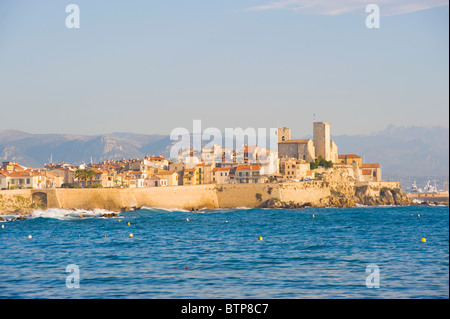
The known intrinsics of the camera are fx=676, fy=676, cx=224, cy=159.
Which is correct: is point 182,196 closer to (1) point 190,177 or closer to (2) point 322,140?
(1) point 190,177

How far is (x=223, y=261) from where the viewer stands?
28531 mm

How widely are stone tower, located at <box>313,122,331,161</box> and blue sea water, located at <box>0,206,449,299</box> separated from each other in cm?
6526

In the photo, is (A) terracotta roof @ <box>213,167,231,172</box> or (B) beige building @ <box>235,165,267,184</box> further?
(A) terracotta roof @ <box>213,167,231,172</box>

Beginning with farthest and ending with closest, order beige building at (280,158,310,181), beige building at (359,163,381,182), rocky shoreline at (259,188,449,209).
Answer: beige building at (359,163,381,182) < beige building at (280,158,310,181) < rocky shoreline at (259,188,449,209)

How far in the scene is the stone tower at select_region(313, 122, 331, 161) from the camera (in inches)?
4523

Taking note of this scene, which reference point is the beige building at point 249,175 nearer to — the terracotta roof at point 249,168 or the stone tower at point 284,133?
the terracotta roof at point 249,168

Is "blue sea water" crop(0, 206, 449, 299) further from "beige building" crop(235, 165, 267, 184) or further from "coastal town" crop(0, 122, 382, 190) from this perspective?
"beige building" crop(235, 165, 267, 184)

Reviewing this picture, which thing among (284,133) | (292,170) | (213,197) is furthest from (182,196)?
(284,133)

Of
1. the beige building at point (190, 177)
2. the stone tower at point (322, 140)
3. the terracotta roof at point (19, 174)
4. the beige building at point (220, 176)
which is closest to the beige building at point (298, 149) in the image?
the stone tower at point (322, 140)

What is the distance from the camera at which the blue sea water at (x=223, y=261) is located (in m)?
21.1

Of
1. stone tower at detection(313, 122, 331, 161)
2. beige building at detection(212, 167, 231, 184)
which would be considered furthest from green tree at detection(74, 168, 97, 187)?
stone tower at detection(313, 122, 331, 161)
